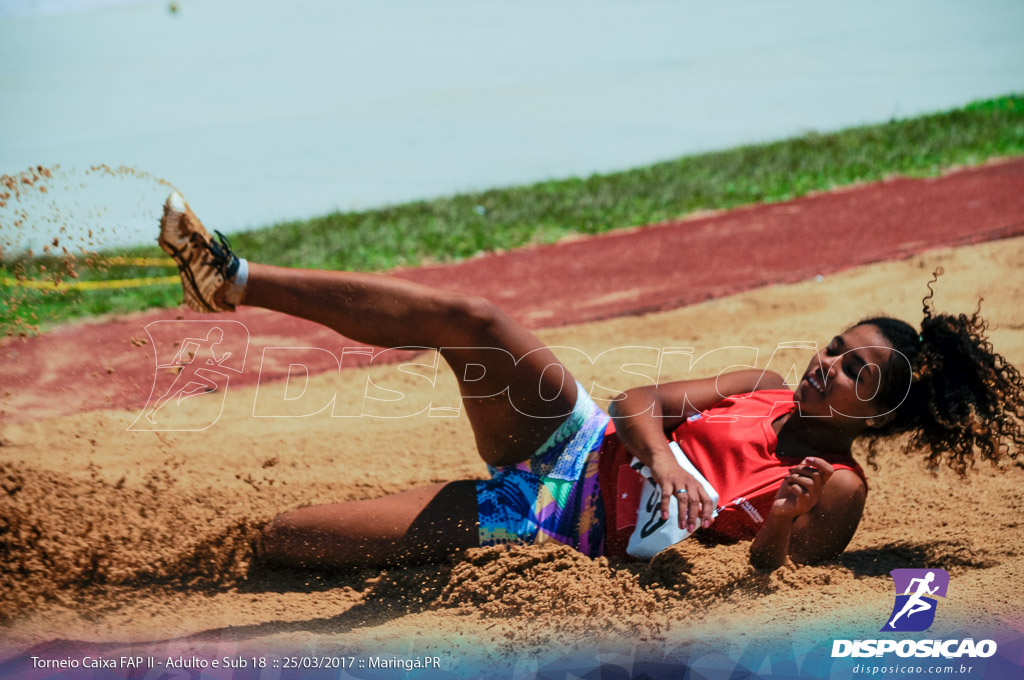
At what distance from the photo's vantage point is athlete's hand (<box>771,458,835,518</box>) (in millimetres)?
2111

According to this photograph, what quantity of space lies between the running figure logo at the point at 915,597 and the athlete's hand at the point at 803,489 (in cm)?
Result: 38

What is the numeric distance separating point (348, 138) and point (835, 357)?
7057mm

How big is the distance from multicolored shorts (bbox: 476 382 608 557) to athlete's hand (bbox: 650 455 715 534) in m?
0.26

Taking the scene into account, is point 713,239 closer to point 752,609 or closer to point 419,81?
point 752,609

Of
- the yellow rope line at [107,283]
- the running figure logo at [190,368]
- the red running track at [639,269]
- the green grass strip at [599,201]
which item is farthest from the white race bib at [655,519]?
the yellow rope line at [107,283]

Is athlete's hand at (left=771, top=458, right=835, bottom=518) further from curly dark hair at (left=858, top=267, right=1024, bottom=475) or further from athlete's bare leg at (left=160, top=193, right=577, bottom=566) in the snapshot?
athlete's bare leg at (left=160, top=193, right=577, bottom=566)

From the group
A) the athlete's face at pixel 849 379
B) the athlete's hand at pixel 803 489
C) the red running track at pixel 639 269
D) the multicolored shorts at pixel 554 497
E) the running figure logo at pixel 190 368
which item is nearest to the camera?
the athlete's hand at pixel 803 489

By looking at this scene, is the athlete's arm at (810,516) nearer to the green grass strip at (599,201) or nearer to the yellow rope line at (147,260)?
the green grass strip at (599,201)

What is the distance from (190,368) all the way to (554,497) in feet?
8.74

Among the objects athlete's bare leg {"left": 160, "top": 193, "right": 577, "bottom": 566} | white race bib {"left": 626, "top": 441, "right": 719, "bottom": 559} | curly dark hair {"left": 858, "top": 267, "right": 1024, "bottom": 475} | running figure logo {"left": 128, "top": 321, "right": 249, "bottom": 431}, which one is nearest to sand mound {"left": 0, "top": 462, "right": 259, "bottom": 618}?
athlete's bare leg {"left": 160, "top": 193, "right": 577, "bottom": 566}

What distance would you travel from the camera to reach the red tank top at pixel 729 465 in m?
2.31

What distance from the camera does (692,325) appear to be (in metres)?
4.55

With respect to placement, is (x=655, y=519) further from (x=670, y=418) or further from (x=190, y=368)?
(x=190, y=368)

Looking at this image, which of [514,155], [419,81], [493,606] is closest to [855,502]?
[493,606]
